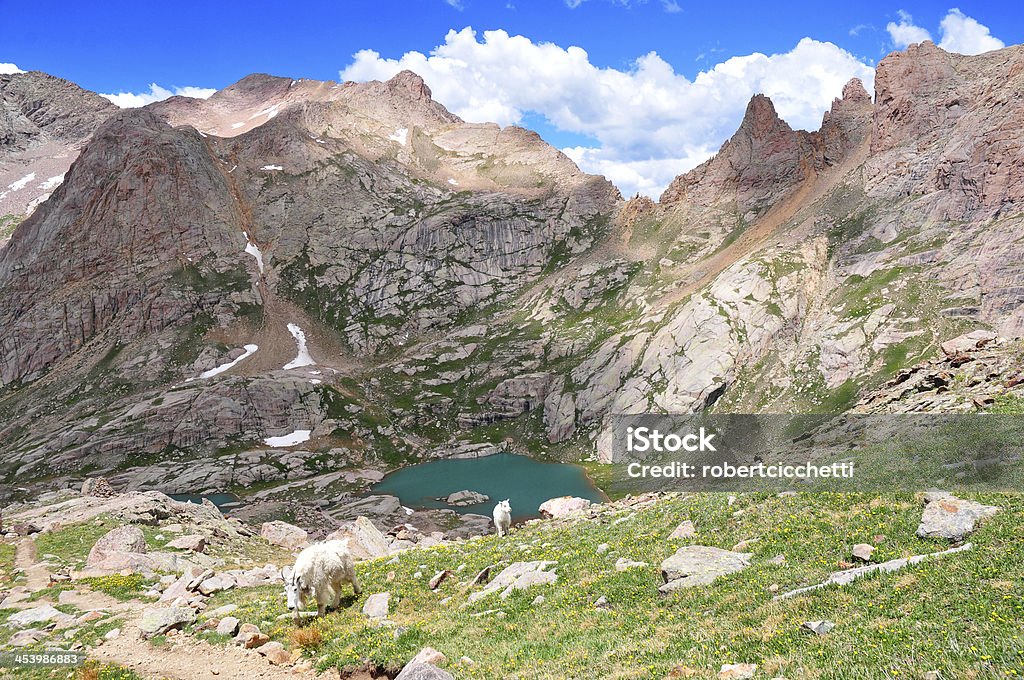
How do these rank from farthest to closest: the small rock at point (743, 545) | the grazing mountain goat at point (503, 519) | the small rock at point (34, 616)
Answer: the grazing mountain goat at point (503, 519), the small rock at point (34, 616), the small rock at point (743, 545)

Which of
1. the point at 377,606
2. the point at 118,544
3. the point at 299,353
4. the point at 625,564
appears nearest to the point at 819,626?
the point at 625,564

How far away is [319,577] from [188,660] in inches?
178

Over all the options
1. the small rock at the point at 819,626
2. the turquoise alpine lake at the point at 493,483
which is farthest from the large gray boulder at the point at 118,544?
the turquoise alpine lake at the point at 493,483

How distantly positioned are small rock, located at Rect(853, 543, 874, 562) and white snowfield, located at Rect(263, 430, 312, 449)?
420ft

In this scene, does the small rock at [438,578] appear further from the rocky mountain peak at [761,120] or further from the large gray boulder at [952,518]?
the rocky mountain peak at [761,120]

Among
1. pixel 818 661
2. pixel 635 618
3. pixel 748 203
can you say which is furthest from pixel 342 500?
pixel 748 203

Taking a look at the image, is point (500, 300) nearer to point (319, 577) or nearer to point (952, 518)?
point (319, 577)

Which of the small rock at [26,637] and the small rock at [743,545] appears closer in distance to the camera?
the small rock at [743,545]

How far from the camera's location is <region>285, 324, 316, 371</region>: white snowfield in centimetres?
15481

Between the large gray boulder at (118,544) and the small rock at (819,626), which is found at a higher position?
the small rock at (819,626)

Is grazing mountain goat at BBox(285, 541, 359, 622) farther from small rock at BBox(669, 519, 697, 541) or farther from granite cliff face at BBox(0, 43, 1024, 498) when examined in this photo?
granite cliff face at BBox(0, 43, 1024, 498)

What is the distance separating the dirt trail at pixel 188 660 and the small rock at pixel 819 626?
12.6 m

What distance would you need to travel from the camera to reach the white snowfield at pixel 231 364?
145625 mm

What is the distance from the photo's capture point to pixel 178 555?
35344 millimetres
